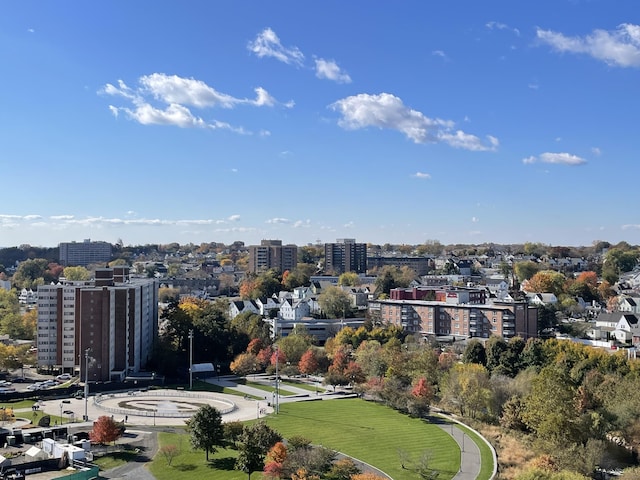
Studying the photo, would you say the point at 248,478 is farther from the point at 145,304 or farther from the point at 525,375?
the point at 145,304

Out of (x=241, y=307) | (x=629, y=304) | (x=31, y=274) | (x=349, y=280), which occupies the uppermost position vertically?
(x=31, y=274)

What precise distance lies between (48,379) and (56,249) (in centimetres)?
11474

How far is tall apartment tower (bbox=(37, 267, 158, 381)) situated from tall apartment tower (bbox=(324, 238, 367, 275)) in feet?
226

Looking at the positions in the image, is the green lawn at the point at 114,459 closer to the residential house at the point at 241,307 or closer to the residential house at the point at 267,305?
the residential house at the point at 267,305

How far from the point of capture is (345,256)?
120 m

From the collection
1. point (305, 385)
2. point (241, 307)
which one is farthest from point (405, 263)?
point (305, 385)

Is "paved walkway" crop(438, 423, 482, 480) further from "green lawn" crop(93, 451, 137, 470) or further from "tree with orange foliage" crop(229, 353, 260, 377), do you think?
"tree with orange foliage" crop(229, 353, 260, 377)

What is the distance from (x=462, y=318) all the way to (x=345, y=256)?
60765 millimetres

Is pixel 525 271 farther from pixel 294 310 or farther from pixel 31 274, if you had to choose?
pixel 31 274

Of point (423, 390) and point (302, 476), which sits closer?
point (302, 476)

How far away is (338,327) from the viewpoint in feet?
207

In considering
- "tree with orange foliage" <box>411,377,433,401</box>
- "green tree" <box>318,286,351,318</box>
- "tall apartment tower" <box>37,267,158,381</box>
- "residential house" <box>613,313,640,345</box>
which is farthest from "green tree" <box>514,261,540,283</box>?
"tall apartment tower" <box>37,267,158,381</box>

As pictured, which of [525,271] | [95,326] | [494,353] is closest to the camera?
[494,353]

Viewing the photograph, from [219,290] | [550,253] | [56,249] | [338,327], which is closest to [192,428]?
[338,327]
